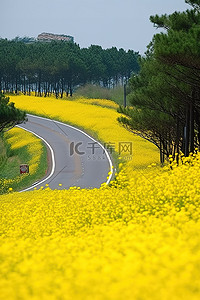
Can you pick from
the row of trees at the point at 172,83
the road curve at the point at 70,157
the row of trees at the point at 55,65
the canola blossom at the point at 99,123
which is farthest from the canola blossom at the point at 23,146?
the row of trees at the point at 55,65

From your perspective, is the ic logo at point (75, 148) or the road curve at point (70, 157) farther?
the ic logo at point (75, 148)

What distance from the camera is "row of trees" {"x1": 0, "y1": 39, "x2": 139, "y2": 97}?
369 feet

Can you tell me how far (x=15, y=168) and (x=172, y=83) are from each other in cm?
1818

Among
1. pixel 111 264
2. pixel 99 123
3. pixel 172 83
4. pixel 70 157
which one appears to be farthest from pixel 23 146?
pixel 111 264

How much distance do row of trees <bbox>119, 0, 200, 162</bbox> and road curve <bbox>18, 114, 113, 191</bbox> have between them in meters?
4.33

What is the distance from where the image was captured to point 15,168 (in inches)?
1692

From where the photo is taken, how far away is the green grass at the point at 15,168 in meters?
36.3

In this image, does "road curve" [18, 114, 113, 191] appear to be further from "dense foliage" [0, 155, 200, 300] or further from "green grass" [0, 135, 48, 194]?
"dense foliage" [0, 155, 200, 300]

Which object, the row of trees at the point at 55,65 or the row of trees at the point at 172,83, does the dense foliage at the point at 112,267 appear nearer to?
the row of trees at the point at 172,83

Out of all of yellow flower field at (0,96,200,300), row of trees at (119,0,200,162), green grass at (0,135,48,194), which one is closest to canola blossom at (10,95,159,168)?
row of trees at (119,0,200,162)

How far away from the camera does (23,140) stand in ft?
175

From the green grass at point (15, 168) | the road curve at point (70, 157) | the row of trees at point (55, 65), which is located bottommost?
the green grass at point (15, 168)

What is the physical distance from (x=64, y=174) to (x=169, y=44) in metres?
18.4

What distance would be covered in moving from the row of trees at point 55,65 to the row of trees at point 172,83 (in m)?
77.5
